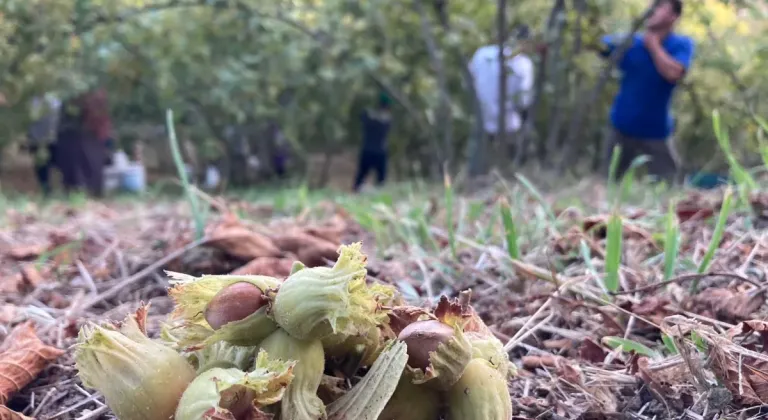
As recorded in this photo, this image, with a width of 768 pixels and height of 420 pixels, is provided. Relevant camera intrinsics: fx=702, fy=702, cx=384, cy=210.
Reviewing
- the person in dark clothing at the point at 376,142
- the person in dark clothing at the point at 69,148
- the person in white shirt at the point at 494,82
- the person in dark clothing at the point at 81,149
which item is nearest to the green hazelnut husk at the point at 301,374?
the person in white shirt at the point at 494,82

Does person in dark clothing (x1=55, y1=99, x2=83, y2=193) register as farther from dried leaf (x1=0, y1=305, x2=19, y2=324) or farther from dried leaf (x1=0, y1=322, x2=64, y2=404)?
dried leaf (x1=0, y1=322, x2=64, y2=404)

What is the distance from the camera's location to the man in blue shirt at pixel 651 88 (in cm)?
464

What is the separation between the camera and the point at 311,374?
640mm

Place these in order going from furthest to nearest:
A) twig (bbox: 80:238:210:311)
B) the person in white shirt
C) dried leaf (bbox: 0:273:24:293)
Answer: the person in white shirt → dried leaf (bbox: 0:273:24:293) → twig (bbox: 80:238:210:311)

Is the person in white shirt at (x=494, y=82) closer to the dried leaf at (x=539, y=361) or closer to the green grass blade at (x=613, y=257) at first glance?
the green grass blade at (x=613, y=257)

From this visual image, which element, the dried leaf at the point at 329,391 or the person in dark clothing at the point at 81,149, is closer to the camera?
the dried leaf at the point at 329,391

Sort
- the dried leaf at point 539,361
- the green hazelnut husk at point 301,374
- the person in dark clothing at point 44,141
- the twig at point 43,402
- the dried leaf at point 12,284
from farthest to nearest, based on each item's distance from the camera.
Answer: the person in dark clothing at point 44,141 → the dried leaf at point 12,284 → the dried leaf at point 539,361 → the twig at point 43,402 → the green hazelnut husk at point 301,374

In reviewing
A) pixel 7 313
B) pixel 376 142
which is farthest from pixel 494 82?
pixel 7 313

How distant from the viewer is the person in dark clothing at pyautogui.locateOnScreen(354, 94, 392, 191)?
324 inches

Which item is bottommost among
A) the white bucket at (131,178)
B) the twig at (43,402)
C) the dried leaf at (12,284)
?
the white bucket at (131,178)

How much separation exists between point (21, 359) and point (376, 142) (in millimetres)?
7305

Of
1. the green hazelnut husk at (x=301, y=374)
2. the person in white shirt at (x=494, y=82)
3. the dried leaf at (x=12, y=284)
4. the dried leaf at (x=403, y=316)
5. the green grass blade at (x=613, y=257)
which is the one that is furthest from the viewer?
the person in white shirt at (x=494, y=82)

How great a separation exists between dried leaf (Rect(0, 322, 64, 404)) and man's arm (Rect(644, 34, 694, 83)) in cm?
444

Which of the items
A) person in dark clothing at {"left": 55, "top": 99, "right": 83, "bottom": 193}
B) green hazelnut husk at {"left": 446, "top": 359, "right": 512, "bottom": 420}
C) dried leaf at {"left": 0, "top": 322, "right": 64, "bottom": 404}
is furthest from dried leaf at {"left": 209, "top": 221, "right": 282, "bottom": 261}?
person in dark clothing at {"left": 55, "top": 99, "right": 83, "bottom": 193}
